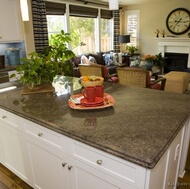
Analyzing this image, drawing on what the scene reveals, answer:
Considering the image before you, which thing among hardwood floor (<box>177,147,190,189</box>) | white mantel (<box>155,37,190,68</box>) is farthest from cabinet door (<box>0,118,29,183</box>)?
white mantel (<box>155,37,190,68</box>)

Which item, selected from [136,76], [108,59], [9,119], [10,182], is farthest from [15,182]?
[108,59]

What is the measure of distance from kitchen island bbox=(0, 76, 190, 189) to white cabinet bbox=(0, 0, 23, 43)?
2.65 meters

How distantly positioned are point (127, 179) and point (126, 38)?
6.63 m

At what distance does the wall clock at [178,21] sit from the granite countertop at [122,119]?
5.63 meters

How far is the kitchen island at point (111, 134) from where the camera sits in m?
0.96

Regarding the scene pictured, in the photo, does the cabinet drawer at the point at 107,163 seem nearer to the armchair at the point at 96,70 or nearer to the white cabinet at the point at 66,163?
the white cabinet at the point at 66,163

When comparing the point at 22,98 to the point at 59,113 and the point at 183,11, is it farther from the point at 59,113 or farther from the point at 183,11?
the point at 183,11

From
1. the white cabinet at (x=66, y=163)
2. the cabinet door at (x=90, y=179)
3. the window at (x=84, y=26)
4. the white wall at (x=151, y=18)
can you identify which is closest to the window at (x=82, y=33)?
the window at (x=84, y=26)

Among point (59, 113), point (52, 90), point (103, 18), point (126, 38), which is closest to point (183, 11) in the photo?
point (126, 38)

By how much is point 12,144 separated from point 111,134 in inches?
45.0

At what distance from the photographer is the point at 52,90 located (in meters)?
1.93

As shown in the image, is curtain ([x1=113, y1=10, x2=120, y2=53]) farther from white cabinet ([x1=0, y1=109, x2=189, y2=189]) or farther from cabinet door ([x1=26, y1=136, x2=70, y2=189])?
cabinet door ([x1=26, y1=136, x2=70, y2=189])

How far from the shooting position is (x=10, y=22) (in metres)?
3.94

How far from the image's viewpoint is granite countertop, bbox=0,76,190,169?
0.97 metres
